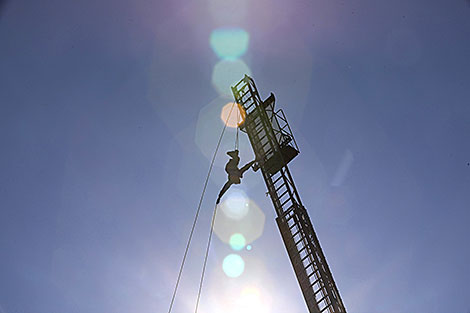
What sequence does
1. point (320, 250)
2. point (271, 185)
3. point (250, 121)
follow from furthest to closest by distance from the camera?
point (250, 121), point (271, 185), point (320, 250)

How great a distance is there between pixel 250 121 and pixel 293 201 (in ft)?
11.7

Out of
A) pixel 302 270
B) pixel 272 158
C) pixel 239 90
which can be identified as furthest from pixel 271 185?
pixel 239 90

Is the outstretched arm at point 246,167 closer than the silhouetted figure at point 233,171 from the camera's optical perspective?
No

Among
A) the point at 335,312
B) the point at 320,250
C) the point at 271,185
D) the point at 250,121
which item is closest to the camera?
the point at 335,312

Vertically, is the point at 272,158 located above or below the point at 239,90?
below

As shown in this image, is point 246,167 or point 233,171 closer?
point 233,171

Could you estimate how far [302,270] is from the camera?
43.6ft

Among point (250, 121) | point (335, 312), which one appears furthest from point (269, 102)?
point (335, 312)

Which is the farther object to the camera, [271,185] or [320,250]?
[271,185]

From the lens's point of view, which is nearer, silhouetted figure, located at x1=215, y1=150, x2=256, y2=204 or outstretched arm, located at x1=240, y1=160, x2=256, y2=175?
silhouetted figure, located at x1=215, y1=150, x2=256, y2=204

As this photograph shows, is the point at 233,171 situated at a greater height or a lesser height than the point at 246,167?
lesser

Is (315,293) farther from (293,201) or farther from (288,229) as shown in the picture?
(293,201)

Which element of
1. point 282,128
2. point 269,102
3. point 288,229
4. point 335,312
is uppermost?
point 269,102

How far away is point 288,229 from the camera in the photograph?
46.4 ft
